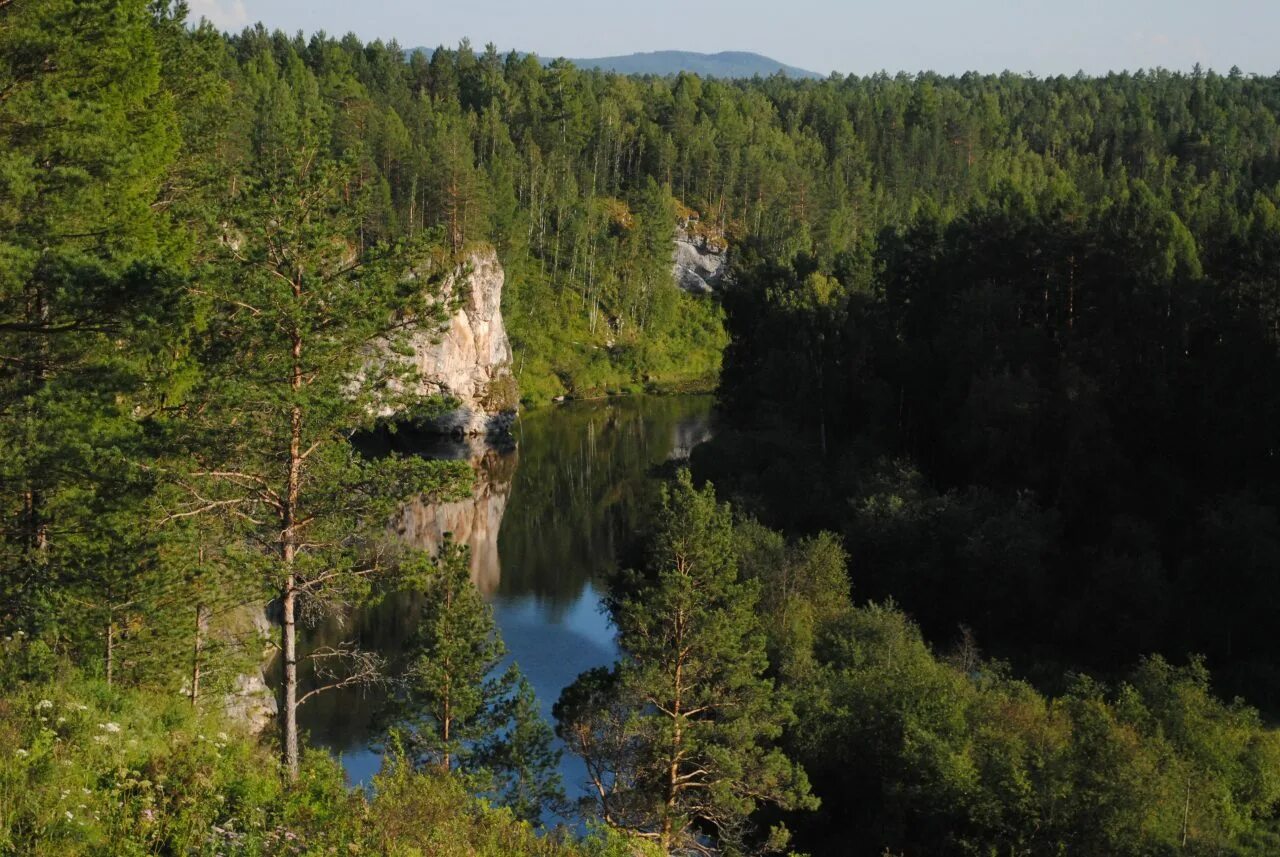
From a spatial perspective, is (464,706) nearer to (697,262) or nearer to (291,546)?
(291,546)

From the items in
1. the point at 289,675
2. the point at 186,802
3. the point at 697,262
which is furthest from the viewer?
the point at 697,262

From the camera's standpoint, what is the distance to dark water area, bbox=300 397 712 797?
2923 cm

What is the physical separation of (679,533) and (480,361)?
51000 mm

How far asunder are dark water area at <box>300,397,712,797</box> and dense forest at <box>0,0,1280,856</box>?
1780 mm

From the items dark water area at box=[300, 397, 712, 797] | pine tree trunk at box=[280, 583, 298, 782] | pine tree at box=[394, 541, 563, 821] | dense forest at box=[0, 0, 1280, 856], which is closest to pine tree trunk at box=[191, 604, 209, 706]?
dense forest at box=[0, 0, 1280, 856]

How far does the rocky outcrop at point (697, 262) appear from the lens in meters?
95.4

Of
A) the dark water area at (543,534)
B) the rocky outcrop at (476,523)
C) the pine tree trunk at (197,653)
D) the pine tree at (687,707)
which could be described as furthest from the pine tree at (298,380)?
the rocky outcrop at (476,523)

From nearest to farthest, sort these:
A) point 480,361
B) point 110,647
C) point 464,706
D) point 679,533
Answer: point 110,647, point 679,533, point 464,706, point 480,361

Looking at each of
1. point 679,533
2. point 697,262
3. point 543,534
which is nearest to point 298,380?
point 679,533

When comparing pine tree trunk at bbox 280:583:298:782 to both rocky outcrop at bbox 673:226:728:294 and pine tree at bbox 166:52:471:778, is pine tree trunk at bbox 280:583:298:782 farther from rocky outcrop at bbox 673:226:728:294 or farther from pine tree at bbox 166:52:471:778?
rocky outcrop at bbox 673:226:728:294

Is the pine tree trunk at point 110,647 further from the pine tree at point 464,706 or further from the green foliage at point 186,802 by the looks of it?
the pine tree at point 464,706

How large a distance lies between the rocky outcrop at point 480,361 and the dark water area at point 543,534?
5.14 feet

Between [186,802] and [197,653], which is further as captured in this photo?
[197,653]

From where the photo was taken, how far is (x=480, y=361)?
68.7 meters
